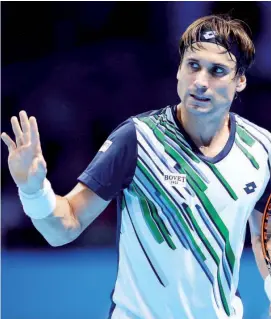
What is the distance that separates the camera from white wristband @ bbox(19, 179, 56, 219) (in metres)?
2.55

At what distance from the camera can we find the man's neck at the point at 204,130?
2871mm

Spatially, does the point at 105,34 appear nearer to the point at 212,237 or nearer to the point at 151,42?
the point at 151,42

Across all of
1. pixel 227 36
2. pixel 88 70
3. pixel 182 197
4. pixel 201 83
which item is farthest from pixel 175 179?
pixel 88 70

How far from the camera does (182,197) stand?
278cm

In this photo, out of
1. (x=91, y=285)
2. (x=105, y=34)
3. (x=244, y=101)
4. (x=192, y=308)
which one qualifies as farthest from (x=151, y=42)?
(x=192, y=308)

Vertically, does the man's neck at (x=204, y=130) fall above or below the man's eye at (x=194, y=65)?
below

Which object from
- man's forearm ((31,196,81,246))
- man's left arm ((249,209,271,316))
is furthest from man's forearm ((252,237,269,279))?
man's forearm ((31,196,81,246))

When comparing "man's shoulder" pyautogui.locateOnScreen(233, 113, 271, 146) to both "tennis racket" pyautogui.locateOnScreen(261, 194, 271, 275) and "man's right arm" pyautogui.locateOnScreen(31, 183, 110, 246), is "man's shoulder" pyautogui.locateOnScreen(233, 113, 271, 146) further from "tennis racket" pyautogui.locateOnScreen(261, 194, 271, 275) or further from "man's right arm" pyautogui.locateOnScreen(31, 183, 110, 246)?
"man's right arm" pyautogui.locateOnScreen(31, 183, 110, 246)

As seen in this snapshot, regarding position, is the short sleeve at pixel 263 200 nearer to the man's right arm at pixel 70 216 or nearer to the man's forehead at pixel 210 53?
the man's forehead at pixel 210 53

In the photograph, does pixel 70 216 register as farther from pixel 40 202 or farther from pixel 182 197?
pixel 182 197

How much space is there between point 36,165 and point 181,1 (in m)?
3.13

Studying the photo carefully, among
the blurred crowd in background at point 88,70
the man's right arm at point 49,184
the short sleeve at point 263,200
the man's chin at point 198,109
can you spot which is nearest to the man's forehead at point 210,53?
the man's chin at point 198,109

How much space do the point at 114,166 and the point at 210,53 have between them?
1.86 ft

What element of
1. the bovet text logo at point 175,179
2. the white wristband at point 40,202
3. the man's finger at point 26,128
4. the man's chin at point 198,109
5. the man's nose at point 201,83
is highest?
the man's nose at point 201,83
